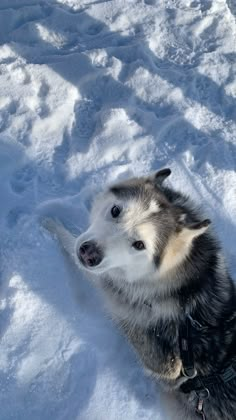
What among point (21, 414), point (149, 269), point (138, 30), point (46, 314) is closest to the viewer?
point (149, 269)

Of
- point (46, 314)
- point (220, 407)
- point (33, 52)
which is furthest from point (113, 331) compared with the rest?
point (33, 52)

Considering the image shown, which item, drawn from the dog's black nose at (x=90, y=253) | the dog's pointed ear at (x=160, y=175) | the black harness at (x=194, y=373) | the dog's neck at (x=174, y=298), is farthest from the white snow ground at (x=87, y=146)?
the dog's black nose at (x=90, y=253)

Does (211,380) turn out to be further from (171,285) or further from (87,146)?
(87,146)

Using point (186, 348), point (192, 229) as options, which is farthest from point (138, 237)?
point (186, 348)

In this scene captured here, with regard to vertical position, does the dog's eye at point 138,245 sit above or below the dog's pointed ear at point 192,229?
below

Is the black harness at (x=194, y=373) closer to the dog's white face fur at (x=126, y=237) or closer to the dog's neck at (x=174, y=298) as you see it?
the dog's neck at (x=174, y=298)

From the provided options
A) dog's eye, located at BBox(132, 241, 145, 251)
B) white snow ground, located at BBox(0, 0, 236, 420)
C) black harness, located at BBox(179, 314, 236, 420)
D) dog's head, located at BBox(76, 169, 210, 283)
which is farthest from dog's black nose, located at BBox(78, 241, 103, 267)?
white snow ground, located at BBox(0, 0, 236, 420)

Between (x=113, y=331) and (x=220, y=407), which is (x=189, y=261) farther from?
(x=113, y=331)

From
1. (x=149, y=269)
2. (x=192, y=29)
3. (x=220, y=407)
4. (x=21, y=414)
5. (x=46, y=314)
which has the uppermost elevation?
(x=192, y=29)

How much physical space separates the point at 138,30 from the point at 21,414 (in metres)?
4.31

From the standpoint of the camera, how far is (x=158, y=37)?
5.49 m

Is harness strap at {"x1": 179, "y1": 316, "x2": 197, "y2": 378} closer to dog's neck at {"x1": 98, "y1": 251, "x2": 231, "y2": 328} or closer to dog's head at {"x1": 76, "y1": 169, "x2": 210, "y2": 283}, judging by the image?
dog's neck at {"x1": 98, "y1": 251, "x2": 231, "y2": 328}

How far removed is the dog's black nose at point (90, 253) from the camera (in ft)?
10.00

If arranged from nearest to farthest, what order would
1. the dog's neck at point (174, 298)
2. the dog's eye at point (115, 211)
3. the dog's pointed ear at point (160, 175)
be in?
the dog's eye at point (115, 211) < the dog's neck at point (174, 298) < the dog's pointed ear at point (160, 175)
